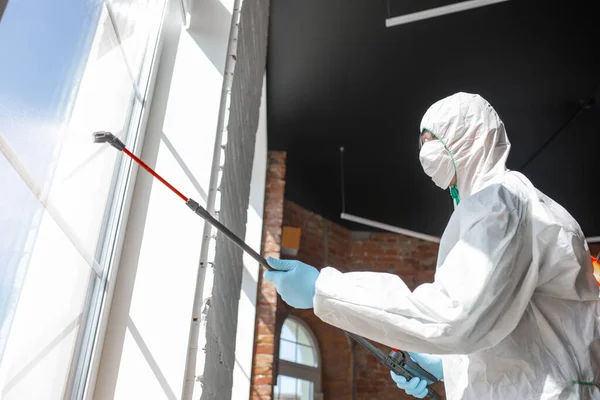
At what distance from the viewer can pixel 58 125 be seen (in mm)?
995

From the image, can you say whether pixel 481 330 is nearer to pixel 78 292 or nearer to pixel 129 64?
pixel 78 292

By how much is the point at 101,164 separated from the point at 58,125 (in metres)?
0.22

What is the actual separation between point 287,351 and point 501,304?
15.4ft

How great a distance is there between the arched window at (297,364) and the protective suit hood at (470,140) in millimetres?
4291

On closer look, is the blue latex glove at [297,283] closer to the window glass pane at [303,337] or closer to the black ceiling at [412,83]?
the black ceiling at [412,83]

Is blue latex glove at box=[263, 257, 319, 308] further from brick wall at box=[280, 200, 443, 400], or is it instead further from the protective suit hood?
brick wall at box=[280, 200, 443, 400]

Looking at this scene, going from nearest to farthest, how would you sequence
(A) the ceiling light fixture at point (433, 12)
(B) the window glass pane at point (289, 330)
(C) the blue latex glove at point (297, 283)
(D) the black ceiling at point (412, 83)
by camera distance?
1. (C) the blue latex glove at point (297, 283)
2. (A) the ceiling light fixture at point (433, 12)
3. (D) the black ceiling at point (412, 83)
4. (B) the window glass pane at point (289, 330)

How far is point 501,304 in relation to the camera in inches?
41.7

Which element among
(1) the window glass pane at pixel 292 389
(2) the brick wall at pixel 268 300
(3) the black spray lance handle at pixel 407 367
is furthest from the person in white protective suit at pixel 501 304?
(1) the window glass pane at pixel 292 389

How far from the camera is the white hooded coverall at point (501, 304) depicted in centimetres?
105

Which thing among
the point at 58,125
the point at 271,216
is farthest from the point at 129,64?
the point at 271,216

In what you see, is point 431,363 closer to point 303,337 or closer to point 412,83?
point 412,83

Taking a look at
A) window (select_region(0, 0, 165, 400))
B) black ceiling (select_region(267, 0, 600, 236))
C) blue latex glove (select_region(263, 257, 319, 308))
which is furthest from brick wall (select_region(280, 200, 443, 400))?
window (select_region(0, 0, 165, 400))

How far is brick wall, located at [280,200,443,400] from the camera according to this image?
18.8 feet
